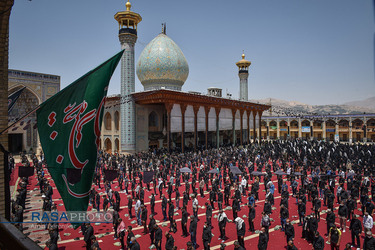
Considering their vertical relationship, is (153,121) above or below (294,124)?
above

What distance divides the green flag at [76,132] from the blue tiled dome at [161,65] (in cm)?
2933

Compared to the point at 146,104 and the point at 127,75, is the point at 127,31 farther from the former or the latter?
the point at 146,104

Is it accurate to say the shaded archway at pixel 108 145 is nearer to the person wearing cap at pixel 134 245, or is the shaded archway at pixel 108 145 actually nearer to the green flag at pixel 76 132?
the person wearing cap at pixel 134 245

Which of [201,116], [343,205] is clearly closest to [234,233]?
[343,205]

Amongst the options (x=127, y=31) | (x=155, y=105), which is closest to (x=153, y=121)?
(x=155, y=105)

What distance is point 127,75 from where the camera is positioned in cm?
2886

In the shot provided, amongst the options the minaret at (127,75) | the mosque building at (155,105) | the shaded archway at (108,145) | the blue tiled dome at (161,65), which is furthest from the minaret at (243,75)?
the shaded archway at (108,145)

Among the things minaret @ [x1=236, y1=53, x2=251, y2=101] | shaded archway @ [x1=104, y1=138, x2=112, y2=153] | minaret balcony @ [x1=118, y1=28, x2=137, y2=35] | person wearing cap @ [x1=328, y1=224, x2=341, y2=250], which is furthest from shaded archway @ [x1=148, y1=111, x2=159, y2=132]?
person wearing cap @ [x1=328, y1=224, x2=341, y2=250]

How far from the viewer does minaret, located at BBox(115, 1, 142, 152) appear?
28.7 m

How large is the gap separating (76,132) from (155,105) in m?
28.4

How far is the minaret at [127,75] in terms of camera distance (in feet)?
94.3

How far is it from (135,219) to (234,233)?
14.7 feet

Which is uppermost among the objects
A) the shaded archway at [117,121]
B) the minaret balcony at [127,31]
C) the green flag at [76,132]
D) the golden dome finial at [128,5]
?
the golden dome finial at [128,5]

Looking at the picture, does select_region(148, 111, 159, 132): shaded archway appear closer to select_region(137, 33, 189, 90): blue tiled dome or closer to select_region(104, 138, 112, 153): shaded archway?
select_region(137, 33, 189, 90): blue tiled dome
